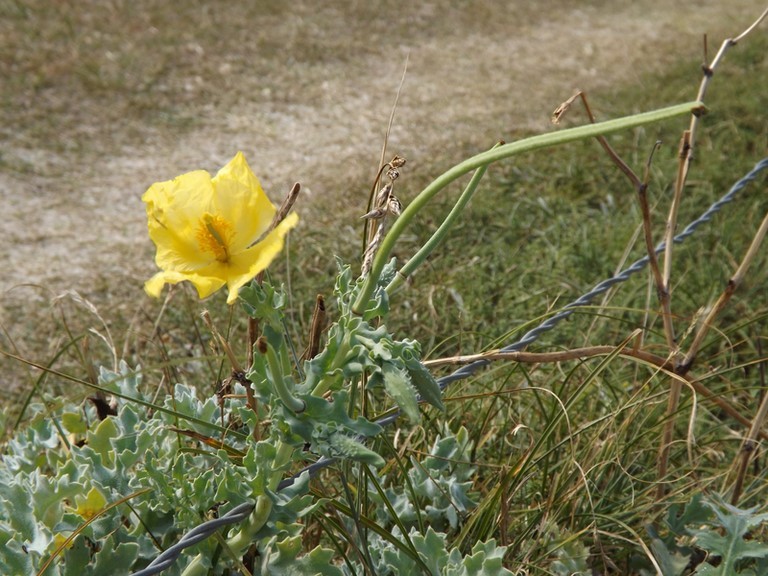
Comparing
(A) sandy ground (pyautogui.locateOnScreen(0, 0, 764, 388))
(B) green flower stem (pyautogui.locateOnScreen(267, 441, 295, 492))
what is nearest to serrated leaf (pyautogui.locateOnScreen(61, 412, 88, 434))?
(B) green flower stem (pyautogui.locateOnScreen(267, 441, 295, 492))

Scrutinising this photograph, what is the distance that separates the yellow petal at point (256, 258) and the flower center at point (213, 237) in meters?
0.02

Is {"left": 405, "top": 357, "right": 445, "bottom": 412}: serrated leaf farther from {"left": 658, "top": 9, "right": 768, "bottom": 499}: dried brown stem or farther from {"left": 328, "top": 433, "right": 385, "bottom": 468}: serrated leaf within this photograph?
{"left": 658, "top": 9, "right": 768, "bottom": 499}: dried brown stem

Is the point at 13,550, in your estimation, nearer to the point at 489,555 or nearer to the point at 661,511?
the point at 489,555

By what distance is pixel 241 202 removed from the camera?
1070 millimetres

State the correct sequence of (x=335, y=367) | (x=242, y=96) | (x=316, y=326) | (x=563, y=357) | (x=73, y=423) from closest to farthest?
(x=335, y=367)
(x=316, y=326)
(x=563, y=357)
(x=73, y=423)
(x=242, y=96)

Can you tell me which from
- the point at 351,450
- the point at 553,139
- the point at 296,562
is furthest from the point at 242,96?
the point at 553,139

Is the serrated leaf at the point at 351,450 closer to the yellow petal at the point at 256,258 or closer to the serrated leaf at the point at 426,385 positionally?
the serrated leaf at the point at 426,385

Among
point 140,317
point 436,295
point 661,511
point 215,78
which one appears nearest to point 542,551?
point 661,511

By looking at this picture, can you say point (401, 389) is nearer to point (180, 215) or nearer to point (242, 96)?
point (180, 215)

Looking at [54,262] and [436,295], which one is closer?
[436,295]

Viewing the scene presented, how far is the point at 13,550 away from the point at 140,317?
5.44 ft

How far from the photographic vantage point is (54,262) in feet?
10.5

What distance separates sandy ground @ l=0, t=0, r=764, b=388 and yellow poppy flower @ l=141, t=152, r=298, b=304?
6.50ft

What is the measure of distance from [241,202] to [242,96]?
Result: 134 inches
